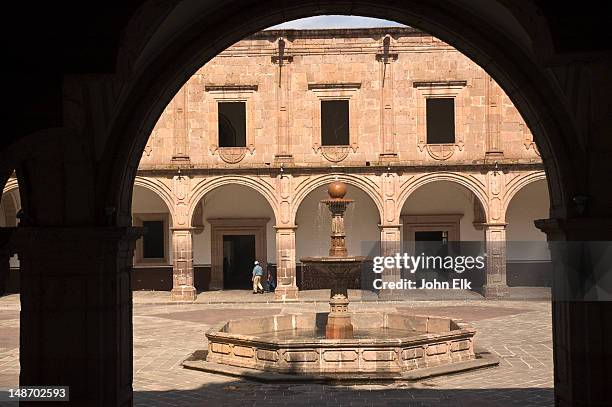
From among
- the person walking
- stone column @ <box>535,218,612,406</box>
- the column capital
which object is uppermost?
the column capital

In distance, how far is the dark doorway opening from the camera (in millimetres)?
24188

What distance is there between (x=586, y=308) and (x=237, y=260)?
19.7 meters

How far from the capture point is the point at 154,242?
78.4ft

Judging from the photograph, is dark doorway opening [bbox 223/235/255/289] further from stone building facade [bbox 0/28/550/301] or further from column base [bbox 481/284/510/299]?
column base [bbox 481/284/510/299]

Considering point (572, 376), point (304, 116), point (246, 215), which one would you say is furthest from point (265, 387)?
point (246, 215)

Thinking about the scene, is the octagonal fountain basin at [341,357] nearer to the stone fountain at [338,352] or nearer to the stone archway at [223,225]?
the stone fountain at [338,352]

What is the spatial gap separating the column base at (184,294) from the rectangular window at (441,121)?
331 inches

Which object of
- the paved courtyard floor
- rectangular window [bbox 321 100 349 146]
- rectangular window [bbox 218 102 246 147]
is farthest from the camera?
rectangular window [bbox 218 102 246 147]

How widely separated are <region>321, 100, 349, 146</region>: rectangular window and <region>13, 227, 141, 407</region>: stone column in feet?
54.0

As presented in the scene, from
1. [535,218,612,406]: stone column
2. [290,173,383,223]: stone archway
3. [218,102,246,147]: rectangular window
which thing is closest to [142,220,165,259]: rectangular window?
[218,102,246,147]: rectangular window

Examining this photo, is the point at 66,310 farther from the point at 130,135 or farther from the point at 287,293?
the point at 287,293

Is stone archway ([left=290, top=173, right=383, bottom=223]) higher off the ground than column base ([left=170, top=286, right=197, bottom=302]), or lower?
higher

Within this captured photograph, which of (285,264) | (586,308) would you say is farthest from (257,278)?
(586,308)

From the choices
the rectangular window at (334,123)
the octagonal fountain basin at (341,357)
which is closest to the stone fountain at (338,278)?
the octagonal fountain basin at (341,357)
